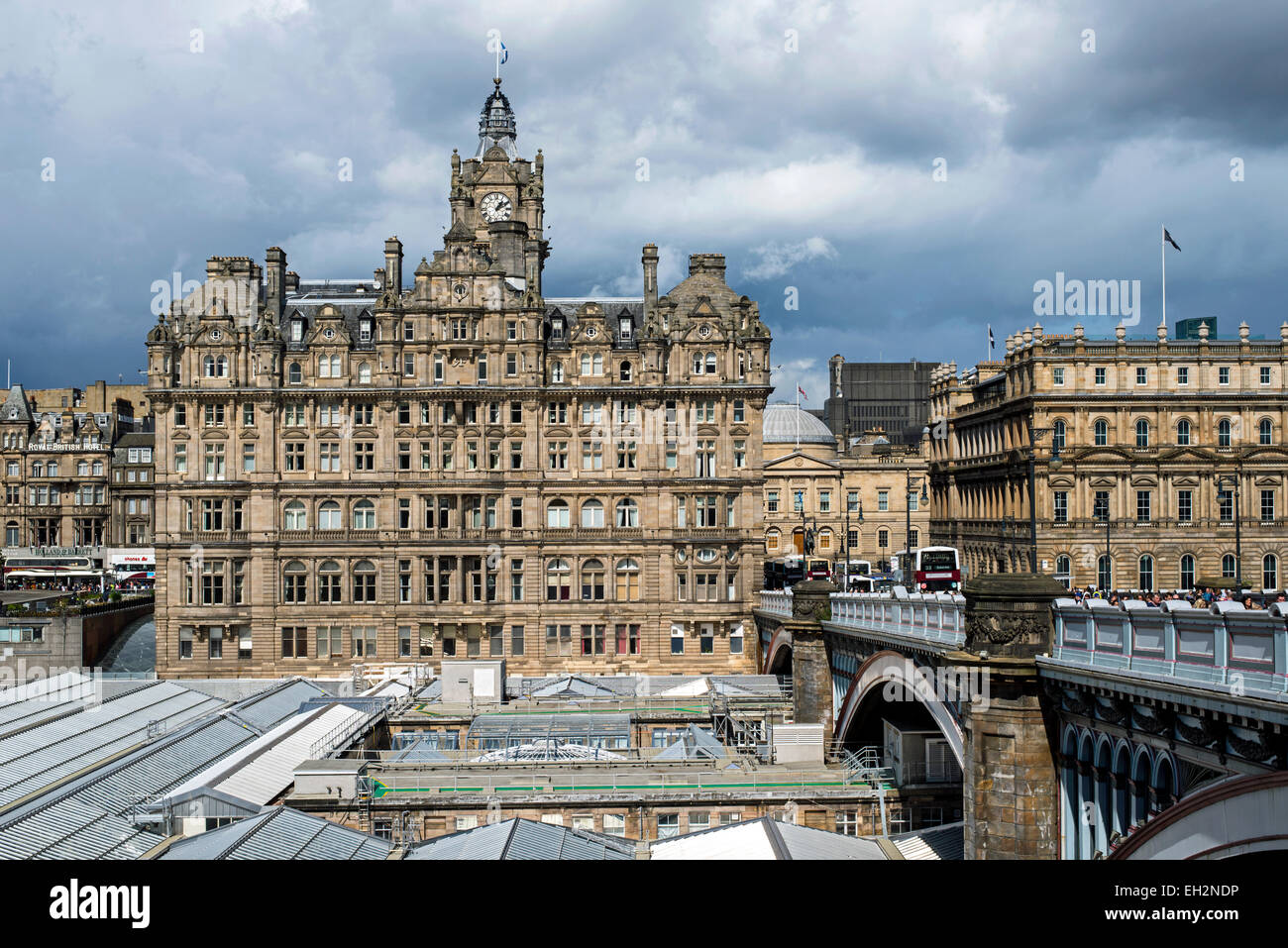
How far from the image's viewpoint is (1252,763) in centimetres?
2094

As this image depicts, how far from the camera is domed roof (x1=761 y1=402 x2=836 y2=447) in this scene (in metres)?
161

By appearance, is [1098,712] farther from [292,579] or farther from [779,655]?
[292,579]

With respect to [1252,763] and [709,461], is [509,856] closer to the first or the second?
[1252,763]

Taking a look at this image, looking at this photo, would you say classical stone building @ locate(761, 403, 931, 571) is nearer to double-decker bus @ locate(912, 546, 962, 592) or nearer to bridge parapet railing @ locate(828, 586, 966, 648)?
double-decker bus @ locate(912, 546, 962, 592)

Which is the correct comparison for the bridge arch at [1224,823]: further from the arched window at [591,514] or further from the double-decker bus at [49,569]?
the double-decker bus at [49,569]

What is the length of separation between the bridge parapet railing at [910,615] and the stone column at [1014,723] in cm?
332

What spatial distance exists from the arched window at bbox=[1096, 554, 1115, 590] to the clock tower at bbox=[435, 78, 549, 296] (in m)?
50.1

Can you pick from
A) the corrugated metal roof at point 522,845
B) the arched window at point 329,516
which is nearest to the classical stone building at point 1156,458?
the arched window at point 329,516

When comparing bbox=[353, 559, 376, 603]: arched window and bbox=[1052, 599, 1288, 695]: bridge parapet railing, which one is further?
bbox=[353, 559, 376, 603]: arched window

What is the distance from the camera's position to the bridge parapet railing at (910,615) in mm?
38000

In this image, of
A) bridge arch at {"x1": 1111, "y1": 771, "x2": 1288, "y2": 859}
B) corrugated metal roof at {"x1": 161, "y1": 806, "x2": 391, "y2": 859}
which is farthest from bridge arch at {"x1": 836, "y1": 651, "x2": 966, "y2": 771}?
corrugated metal roof at {"x1": 161, "y1": 806, "x2": 391, "y2": 859}

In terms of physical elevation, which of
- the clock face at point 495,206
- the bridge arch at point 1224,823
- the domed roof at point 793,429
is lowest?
the bridge arch at point 1224,823
